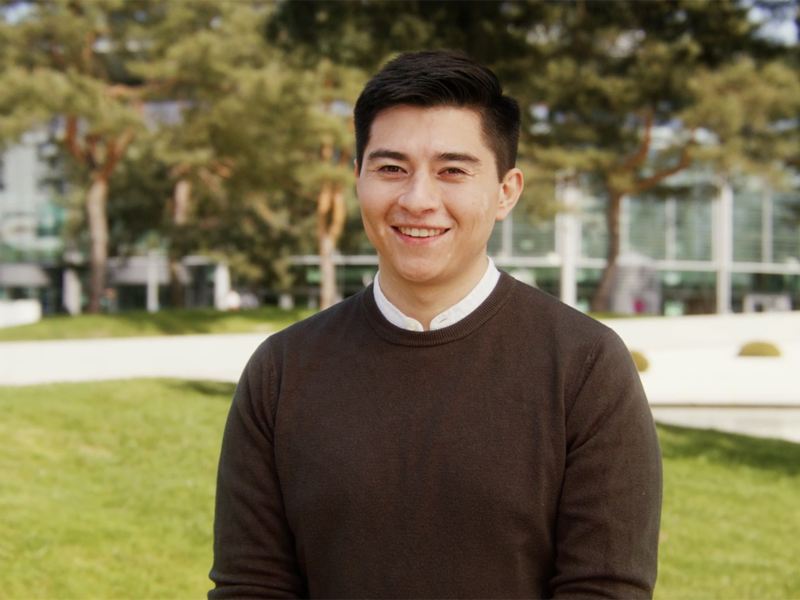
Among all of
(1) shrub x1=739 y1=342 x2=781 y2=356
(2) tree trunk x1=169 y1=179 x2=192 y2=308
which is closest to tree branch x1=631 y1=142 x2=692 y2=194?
(1) shrub x1=739 y1=342 x2=781 y2=356

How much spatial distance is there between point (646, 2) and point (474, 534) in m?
13.7

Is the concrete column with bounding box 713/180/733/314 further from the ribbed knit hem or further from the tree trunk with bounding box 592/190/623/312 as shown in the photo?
the ribbed knit hem

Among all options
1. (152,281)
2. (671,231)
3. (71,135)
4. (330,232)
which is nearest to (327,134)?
(330,232)

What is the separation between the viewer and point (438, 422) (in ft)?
6.82

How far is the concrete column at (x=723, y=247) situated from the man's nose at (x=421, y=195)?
44069 mm

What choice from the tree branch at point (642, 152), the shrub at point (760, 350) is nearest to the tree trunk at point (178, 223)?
the tree branch at point (642, 152)

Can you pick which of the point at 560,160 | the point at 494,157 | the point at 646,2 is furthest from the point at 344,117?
the point at 494,157

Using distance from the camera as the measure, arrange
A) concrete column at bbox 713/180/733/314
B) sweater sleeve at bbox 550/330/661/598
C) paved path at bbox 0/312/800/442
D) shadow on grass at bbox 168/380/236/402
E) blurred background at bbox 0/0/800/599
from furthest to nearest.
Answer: concrete column at bbox 713/180/733/314
paved path at bbox 0/312/800/442
shadow on grass at bbox 168/380/236/402
blurred background at bbox 0/0/800/599
sweater sleeve at bbox 550/330/661/598

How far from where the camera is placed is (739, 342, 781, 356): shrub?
19828 millimetres

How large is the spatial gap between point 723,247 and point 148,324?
28.1 metres

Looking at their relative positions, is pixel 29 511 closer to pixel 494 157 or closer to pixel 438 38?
pixel 494 157

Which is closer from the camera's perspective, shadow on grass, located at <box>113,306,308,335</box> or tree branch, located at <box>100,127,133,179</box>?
shadow on grass, located at <box>113,306,308,335</box>

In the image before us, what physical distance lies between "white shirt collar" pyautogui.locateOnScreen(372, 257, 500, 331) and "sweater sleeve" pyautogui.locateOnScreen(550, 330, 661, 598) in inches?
11.0

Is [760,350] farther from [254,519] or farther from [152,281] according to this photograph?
[152,281]
